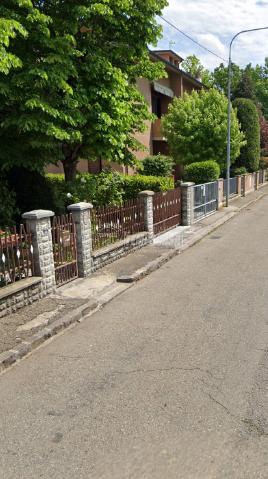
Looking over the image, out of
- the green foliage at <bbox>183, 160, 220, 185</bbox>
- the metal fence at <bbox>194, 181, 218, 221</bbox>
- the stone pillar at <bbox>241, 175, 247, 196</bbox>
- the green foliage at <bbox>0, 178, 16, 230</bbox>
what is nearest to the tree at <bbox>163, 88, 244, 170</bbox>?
the green foliage at <bbox>183, 160, 220, 185</bbox>

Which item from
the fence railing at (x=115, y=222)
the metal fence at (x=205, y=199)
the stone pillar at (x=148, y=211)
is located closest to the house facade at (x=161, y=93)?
the metal fence at (x=205, y=199)

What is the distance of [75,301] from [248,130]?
1054 inches

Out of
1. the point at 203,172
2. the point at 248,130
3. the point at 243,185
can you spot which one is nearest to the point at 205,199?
the point at 203,172

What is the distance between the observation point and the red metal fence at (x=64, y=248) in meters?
8.23

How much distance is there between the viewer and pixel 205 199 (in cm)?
1867

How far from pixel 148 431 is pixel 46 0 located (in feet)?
30.8

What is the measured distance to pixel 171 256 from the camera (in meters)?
11.2

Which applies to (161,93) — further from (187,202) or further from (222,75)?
(222,75)

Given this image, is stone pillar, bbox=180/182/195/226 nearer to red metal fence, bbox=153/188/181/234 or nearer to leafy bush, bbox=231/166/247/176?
red metal fence, bbox=153/188/181/234

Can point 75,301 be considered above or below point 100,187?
below

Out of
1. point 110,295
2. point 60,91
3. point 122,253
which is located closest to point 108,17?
point 60,91

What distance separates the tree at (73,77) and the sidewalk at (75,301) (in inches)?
107

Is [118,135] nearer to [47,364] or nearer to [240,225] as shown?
[47,364]

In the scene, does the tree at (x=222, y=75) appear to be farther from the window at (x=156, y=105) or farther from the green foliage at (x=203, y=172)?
the green foliage at (x=203, y=172)
